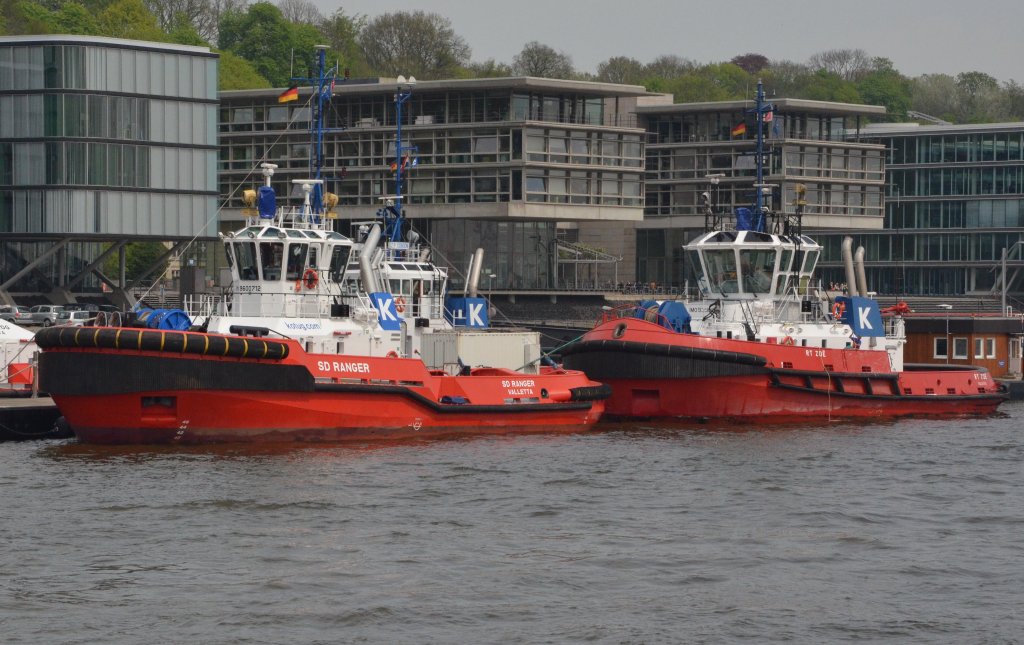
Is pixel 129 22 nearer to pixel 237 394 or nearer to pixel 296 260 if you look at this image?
pixel 296 260

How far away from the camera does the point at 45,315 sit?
56.3m

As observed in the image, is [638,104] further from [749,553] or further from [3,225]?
[749,553]

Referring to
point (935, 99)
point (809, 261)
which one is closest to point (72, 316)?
point (809, 261)

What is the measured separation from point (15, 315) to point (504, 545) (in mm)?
35771

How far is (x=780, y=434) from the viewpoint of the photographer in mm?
36438

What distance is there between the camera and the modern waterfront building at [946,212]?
96.3 metres

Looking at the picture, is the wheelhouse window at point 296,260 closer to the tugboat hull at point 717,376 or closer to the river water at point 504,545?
the river water at point 504,545

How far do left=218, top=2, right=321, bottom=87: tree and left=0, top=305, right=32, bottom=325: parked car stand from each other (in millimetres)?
55649

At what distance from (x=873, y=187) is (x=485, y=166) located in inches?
912

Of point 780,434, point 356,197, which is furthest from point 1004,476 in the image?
point 356,197

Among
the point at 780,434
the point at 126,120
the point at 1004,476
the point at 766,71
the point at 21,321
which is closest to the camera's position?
the point at 1004,476

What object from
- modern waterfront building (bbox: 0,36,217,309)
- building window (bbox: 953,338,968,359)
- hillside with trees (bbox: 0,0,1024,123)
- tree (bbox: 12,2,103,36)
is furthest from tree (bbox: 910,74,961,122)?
building window (bbox: 953,338,968,359)

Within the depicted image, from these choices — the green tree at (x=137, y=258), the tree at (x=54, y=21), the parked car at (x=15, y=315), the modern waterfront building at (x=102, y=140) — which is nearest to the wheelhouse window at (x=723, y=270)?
the parked car at (x=15, y=315)

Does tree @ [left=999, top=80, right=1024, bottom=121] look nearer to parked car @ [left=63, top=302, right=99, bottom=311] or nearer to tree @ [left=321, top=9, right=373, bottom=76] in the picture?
tree @ [left=321, top=9, right=373, bottom=76]
